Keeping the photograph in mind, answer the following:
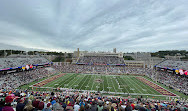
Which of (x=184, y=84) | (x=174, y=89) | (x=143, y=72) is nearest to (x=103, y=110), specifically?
(x=174, y=89)

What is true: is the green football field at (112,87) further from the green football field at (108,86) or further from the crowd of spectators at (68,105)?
the crowd of spectators at (68,105)

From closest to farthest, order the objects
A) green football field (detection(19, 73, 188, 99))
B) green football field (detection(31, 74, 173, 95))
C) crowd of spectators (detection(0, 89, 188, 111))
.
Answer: crowd of spectators (detection(0, 89, 188, 111))
green football field (detection(19, 73, 188, 99))
green football field (detection(31, 74, 173, 95))

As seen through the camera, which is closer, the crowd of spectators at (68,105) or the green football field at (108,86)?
the crowd of spectators at (68,105)

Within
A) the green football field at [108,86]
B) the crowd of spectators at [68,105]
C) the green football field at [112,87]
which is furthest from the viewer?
the green football field at [108,86]

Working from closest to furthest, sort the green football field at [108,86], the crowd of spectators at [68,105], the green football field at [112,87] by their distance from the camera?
1. the crowd of spectators at [68,105]
2. the green football field at [112,87]
3. the green football field at [108,86]

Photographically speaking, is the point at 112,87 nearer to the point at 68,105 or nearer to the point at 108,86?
the point at 108,86

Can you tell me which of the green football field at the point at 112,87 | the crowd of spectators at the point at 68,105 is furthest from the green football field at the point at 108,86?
the crowd of spectators at the point at 68,105

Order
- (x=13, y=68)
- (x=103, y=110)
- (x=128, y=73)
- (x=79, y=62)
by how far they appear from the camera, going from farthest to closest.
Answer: (x=79, y=62), (x=128, y=73), (x=13, y=68), (x=103, y=110)

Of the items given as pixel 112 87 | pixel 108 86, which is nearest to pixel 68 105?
pixel 112 87

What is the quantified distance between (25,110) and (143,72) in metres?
51.2

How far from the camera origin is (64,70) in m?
51.4

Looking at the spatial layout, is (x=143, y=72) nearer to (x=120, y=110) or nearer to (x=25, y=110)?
(x=120, y=110)

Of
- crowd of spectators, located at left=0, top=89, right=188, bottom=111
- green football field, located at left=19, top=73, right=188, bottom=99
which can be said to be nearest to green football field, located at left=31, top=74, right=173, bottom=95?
green football field, located at left=19, top=73, right=188, bottom=99

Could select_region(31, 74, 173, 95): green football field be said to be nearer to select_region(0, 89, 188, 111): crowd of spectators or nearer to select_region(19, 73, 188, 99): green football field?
select_region(19, 73, 188, 99): green football field
